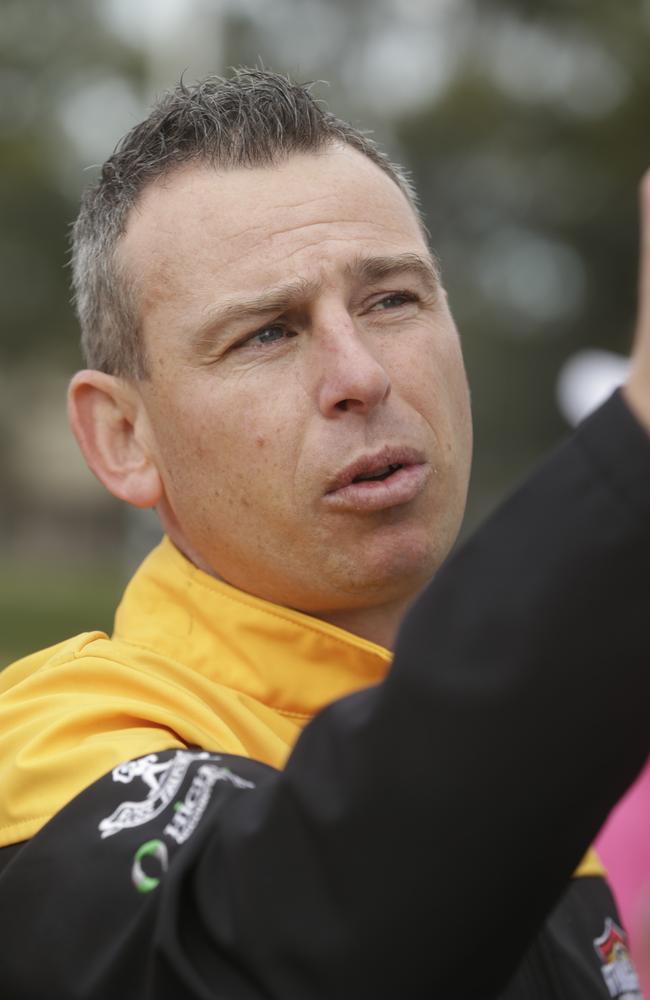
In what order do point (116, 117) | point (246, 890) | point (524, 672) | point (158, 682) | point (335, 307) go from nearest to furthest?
point (524, 672)
point (246, 890)
point (158, 682)
point (335, 307)
point (116, 117)

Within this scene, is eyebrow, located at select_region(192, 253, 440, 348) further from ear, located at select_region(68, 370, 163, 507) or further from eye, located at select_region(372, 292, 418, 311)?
ear, located at select_region(68, 370, 163, 507)

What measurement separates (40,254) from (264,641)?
21.8 meters

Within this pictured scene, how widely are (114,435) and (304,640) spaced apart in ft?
1.95

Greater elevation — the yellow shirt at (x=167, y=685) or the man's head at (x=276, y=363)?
the man's head at (x=276, y=363)

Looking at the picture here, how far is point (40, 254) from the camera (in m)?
23.1

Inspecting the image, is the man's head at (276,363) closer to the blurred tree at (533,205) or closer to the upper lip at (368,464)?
the upper lip at (368,464)

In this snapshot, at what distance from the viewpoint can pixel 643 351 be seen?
1.25m

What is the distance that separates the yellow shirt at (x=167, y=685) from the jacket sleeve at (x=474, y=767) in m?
0.52

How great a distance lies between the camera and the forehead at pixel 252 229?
88.2 inches

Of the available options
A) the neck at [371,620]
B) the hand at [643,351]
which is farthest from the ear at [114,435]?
the hand at [643,351]

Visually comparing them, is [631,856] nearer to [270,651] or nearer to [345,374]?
[270,651]

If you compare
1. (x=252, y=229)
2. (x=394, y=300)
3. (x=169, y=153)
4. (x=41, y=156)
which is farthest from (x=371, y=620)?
(x=41, y=156)

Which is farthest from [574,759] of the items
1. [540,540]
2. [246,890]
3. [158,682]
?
[158,682]

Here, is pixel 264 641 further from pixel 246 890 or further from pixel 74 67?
pixel 74 67
